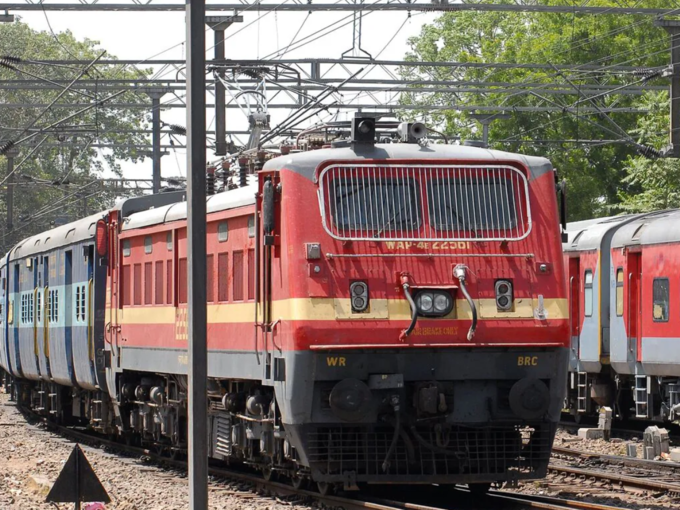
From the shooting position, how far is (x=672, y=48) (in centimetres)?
2680

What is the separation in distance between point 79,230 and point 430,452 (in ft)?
36.9

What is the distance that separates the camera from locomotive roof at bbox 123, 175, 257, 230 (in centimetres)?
1438

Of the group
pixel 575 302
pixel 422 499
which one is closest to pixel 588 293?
pixel 575 302

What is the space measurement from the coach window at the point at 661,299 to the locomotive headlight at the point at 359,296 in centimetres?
1017

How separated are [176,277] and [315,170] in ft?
14.2

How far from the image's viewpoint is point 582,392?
2589 centimetres

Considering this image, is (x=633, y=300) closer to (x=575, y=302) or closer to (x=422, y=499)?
(x=575, y=302)

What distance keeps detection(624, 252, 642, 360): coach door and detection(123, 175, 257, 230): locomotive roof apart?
28.2ft

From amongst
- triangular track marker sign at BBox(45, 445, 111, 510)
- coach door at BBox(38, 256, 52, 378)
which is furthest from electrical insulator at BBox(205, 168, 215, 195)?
coach door at BBox(38, 256, 52, 378)

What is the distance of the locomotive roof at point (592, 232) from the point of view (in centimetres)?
2478

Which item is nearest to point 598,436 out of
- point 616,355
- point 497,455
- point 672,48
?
point 616,355

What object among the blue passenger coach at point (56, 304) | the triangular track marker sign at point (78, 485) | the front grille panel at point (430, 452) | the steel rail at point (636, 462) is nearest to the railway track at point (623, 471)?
the steel rail at point (636, 462)

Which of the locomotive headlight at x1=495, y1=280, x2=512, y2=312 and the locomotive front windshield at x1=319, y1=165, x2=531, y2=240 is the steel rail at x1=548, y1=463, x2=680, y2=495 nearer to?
the locomotive headlight at x1=495, y1=280, x2=512, y2=312

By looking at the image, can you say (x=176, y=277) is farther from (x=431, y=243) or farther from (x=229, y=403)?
(x=431, y=243)
